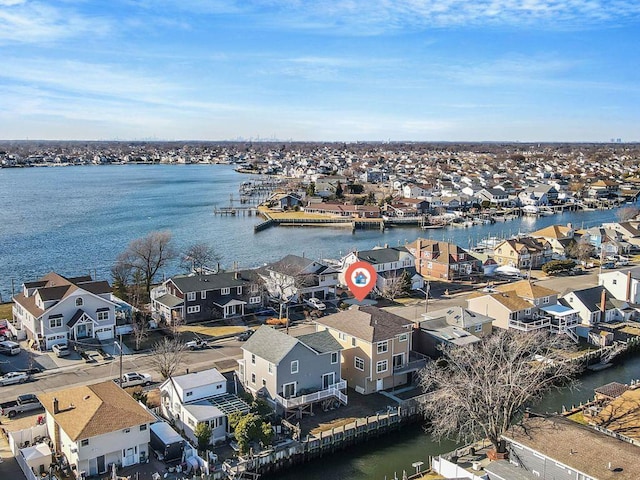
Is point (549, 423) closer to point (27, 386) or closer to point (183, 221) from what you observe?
point (27, 386)

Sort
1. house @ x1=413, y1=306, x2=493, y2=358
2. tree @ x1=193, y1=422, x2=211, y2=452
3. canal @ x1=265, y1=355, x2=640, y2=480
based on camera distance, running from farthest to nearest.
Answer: house @ x1=413, y1=306, x2=493, y2=358, canal @ x1=265, y1=355, x2=640, y2=480, tree @ x1=193, y1=422, x2=211, y2=452

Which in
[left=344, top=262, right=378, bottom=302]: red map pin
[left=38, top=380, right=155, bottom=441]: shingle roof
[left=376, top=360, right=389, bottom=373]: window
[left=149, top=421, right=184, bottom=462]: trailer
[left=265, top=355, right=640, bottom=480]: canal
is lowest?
[left=265, top=355, right=640, bottom=480]: canal

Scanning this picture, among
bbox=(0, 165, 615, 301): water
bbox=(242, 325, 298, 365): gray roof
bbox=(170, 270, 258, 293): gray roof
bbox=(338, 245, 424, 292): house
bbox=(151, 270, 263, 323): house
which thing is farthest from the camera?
bbox=(0, 165, 615, 301): water

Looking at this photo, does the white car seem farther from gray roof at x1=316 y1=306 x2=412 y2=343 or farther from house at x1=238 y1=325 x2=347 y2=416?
house at x1=238 y1=325 x2=347 y2=416

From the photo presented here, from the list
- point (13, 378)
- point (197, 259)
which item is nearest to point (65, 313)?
point (13, 378)

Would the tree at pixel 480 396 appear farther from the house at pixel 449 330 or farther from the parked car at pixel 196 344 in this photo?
the parked car at pixel 196 344

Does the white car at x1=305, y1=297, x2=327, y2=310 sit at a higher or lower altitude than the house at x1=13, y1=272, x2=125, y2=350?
lower

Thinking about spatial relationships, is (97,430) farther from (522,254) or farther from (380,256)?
(522,254)

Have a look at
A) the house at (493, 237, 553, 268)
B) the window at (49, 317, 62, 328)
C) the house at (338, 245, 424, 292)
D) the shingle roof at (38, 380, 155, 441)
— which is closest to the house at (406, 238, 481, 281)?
the house at (338, 245, 424, 292)

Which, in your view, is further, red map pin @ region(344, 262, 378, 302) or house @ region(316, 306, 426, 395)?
red map pin @ region(344, 262, 378, 302)
